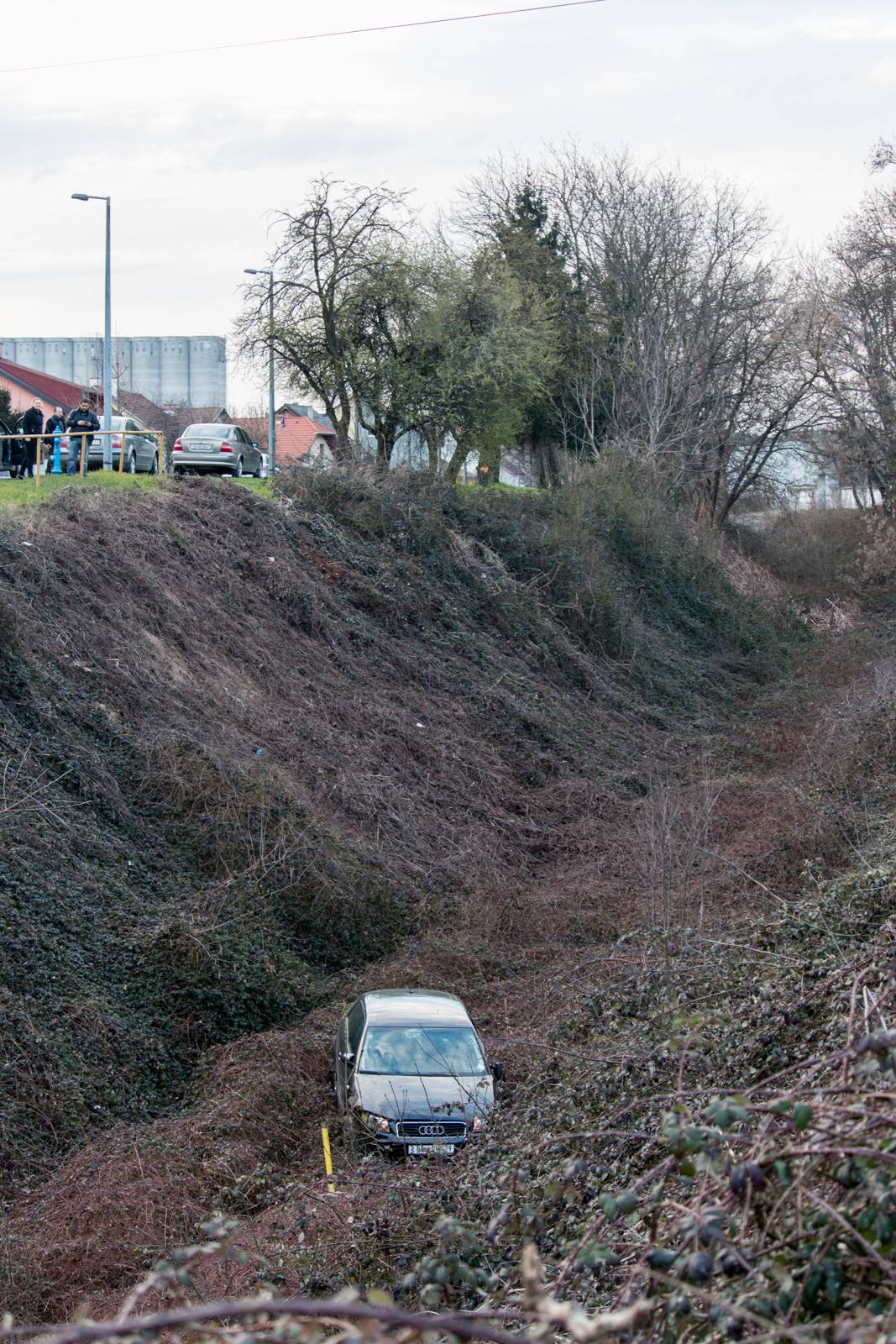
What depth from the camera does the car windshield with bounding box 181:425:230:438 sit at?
109 feet

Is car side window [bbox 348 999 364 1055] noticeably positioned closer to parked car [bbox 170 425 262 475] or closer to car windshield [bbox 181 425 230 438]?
parked car [bbox 170 425 262 475]

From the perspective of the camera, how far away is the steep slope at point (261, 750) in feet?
36.8

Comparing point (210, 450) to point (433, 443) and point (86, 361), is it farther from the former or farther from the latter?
point (86, 361)

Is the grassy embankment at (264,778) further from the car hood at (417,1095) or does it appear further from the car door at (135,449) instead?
the car door at (135,449)

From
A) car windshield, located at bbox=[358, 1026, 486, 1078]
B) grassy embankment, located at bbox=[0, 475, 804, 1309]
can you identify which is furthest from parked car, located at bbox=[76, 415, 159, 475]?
car windshield, located at bbox=[358, 1026, 486, 1078]

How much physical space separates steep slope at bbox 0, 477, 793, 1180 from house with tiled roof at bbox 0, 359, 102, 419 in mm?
36339

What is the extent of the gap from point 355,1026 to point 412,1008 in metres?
0.50

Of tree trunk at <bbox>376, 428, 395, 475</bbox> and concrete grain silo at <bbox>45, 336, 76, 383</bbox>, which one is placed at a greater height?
concrete grain silo at <bbox>45, 336, 76, 383</bbox>

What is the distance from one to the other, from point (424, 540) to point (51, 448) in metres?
9.17

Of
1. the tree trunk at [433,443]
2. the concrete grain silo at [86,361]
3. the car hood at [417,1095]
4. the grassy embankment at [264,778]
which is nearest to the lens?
the car hood at [417,1095]

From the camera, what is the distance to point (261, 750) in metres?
16.3

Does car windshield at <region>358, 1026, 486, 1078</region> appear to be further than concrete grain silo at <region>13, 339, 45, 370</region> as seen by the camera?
No

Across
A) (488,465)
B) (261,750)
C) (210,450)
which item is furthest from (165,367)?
(261,750)

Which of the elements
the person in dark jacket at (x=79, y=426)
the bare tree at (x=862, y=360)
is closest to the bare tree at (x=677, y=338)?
the bare tree at (x=862, y=360)
